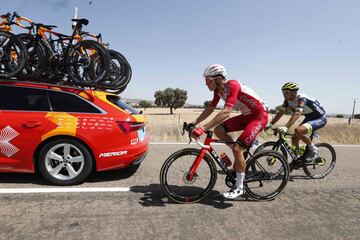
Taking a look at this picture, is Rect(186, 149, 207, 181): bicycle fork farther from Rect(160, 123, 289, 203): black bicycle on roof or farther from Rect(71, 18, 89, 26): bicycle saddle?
Rect(71, 18, 89, 26): bicycle saddle

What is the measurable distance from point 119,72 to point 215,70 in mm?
2653

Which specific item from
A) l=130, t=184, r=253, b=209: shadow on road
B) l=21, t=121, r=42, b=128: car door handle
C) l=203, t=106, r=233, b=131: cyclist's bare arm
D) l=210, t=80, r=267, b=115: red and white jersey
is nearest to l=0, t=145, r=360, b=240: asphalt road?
l=130, t=184, r=253, b=209: shadow on road

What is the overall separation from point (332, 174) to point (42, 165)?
5.50 metres

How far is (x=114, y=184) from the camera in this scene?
15.0 feet

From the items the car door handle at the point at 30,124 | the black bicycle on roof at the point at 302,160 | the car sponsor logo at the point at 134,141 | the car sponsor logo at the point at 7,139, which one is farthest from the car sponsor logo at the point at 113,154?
the black bicycle on roof at the point at 302,160

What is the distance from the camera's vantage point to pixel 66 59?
16.7 feet

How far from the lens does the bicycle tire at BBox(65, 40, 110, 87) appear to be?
198 inches

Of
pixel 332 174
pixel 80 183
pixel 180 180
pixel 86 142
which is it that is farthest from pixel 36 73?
pixel 332 174

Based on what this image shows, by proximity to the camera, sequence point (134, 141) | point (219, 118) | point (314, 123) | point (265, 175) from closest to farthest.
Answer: point (219, 118)
point (265, 175)
point (134, 141)
point (314, 123)

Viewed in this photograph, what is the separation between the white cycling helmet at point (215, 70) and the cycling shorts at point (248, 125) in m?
0.84

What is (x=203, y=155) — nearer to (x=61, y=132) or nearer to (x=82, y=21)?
(x=61, y=132)

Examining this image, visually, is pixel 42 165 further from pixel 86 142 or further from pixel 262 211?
pixel 262 211

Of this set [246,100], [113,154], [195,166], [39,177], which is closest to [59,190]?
[39,177]

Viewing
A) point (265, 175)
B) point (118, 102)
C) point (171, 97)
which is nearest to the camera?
point (265, 175)
